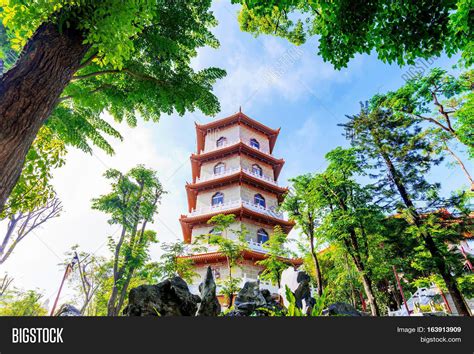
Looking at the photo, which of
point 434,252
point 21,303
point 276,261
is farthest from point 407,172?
point 21,303

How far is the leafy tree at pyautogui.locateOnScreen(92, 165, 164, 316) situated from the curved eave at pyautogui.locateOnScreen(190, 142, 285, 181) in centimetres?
778

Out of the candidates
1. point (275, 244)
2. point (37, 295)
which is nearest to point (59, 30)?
point (275, 244)

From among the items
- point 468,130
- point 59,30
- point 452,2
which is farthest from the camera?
point 468,130

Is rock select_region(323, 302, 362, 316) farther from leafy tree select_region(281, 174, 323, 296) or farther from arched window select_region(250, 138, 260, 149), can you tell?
arched window select_region(250, 138, 260, 149)

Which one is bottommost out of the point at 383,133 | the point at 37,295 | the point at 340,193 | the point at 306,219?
the point at 37,295

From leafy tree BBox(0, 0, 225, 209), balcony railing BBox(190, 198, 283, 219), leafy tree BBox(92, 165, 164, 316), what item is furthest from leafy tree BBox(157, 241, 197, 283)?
leafy tree BBox(0, 0, 225, 209)

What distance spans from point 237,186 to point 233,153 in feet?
12.3

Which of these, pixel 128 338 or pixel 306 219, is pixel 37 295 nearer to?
pixel 306 219

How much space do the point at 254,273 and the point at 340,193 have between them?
880 cm

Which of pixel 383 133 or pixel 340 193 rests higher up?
pixel 383 133

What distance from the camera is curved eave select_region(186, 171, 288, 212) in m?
20.1

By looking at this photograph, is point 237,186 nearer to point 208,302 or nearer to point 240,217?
point 240,217

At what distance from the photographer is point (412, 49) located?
3.95 m

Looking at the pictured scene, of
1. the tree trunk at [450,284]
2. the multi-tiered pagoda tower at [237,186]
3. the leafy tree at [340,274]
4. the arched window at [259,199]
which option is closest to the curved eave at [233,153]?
the multi-tiered pagoda tower at [237,186]
